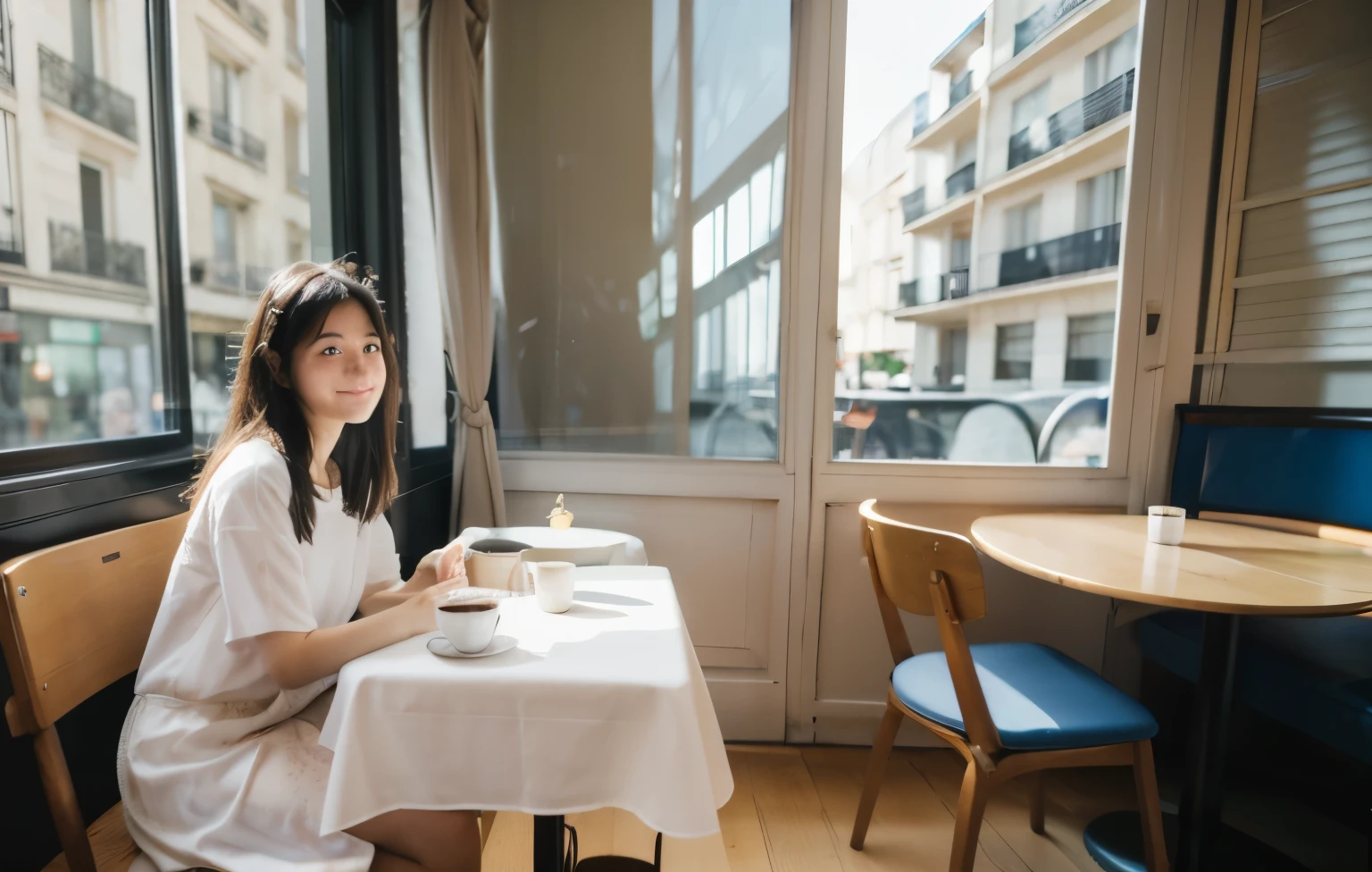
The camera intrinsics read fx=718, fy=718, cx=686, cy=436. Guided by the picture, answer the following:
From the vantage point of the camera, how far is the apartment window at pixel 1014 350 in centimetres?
225

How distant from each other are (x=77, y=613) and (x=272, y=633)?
26cm

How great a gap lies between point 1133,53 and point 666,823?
2.48 metres

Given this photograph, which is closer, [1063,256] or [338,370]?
[338,370]

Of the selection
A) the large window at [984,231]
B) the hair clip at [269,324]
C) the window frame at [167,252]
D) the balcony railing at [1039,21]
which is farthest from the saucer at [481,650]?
the balcony railing at [1039,21]

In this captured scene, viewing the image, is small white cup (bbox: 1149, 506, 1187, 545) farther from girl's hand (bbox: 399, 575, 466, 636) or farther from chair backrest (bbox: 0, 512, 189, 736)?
chair backrest (bbox: 0, 512, 189, 736)

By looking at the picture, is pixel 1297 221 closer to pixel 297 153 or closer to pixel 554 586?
pixel 554 586

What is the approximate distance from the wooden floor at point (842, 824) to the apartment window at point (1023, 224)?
161 centimetres

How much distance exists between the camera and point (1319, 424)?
1.91 meters

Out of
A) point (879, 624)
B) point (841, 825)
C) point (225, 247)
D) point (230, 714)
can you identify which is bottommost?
point (841, 825)

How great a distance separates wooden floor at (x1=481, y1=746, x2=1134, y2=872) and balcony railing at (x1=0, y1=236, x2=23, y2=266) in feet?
4.75

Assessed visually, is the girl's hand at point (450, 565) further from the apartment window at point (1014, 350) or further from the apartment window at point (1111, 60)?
the apartment window at point (1111, 60)

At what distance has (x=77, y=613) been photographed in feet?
3.11

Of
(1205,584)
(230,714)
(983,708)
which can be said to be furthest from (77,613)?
(1205,584)

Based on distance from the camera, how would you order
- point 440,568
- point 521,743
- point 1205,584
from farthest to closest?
point 1205,584 → point 440,568 → point 521,743
